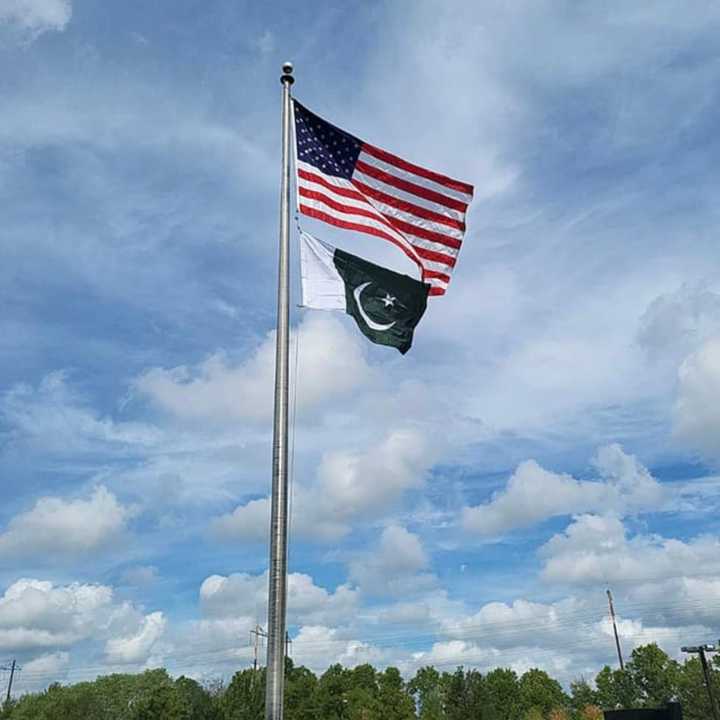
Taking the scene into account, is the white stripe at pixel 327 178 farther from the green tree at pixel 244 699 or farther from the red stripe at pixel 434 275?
the green tree at pixel 244 699

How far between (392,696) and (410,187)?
75.9m

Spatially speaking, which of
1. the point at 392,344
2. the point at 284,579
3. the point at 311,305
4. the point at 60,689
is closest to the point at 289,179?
the point at 311,305

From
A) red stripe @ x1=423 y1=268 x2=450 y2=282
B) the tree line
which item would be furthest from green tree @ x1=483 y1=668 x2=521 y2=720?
red stripe @ x1=423 y1=268 x2=450 y2=282

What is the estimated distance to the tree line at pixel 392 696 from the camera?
78.2 metres

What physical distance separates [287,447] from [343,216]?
14.5ft

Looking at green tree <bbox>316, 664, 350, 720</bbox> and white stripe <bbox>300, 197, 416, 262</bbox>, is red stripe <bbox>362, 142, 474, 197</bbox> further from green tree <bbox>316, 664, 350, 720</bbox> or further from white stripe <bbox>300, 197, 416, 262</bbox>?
green tree <bbox>316, 664, 350, 720</bbox>

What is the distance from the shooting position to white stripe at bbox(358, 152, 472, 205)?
14.2m

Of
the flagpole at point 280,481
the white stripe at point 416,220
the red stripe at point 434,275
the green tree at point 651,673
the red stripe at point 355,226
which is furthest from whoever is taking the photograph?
the green tree at point 651,673

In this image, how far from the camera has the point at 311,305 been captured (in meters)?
12.5

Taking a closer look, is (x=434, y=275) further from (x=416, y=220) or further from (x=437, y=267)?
(x=416, y=220)

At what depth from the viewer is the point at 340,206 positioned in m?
13.6

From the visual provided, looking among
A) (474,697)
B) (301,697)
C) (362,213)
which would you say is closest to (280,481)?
(362,213)

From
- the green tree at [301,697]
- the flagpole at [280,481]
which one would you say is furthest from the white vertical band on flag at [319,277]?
the green tree at [301,697]

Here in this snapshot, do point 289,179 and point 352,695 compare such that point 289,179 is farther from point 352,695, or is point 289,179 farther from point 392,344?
point 352,695
